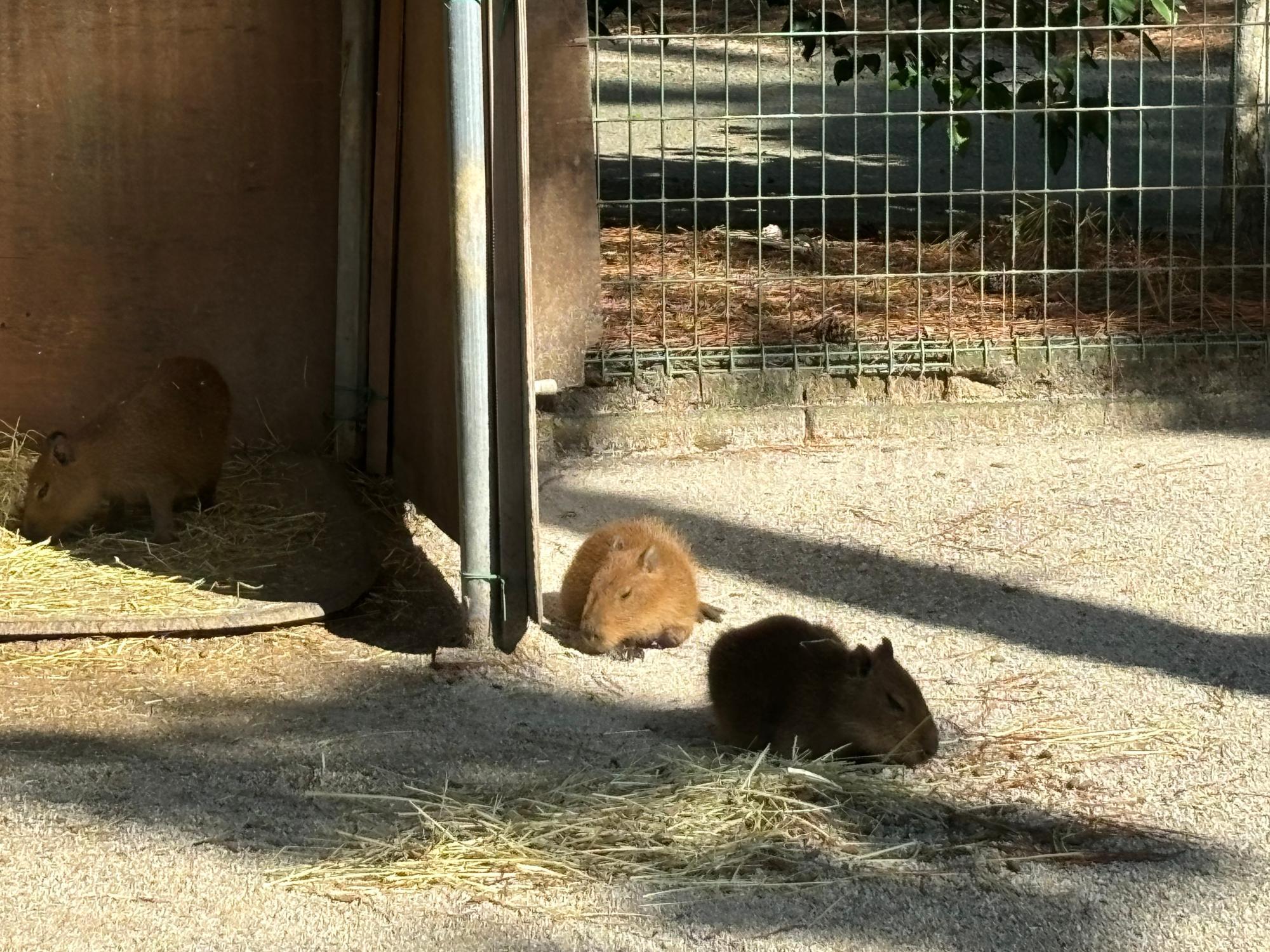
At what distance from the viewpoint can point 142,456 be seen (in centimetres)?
702

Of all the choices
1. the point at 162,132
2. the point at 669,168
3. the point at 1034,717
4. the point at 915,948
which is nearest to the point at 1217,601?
the point at 1034,717

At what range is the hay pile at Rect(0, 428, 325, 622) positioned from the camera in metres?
6.18

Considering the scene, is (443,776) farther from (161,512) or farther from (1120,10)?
(1120,10)

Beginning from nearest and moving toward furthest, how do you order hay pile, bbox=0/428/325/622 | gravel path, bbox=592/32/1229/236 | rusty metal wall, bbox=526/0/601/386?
1. hay pile, bbox=0/428/325/622
2. rusty metal wall, bbox=526/0/601/386
3. gravel path, bbox=592/32/1229/236

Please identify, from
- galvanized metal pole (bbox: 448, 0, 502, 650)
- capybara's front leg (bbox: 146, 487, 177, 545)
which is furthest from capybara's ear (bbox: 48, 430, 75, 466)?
galvanized metal pole (bbox: 448, 0, 502, 650)

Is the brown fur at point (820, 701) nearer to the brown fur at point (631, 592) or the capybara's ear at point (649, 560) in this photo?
the brown fur at point (631, 592)

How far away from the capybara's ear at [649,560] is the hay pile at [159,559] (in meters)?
1.43

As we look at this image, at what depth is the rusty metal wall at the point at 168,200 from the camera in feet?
25.0

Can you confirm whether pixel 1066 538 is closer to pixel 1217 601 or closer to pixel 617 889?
pixel 1217 601

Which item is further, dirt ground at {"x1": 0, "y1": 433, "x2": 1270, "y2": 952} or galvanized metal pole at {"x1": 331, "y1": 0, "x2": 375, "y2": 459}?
galvanized metal pole at {"x1": 331, "y1": 0, "x2": 375, "y2": 459}

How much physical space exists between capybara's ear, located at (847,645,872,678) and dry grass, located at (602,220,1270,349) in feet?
12.2

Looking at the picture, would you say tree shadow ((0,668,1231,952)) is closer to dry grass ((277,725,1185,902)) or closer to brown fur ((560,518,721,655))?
dry grass ((277,725,1185,902))

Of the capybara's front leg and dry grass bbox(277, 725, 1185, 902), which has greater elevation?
the capybara's front leg

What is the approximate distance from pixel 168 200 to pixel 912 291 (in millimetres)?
4093
